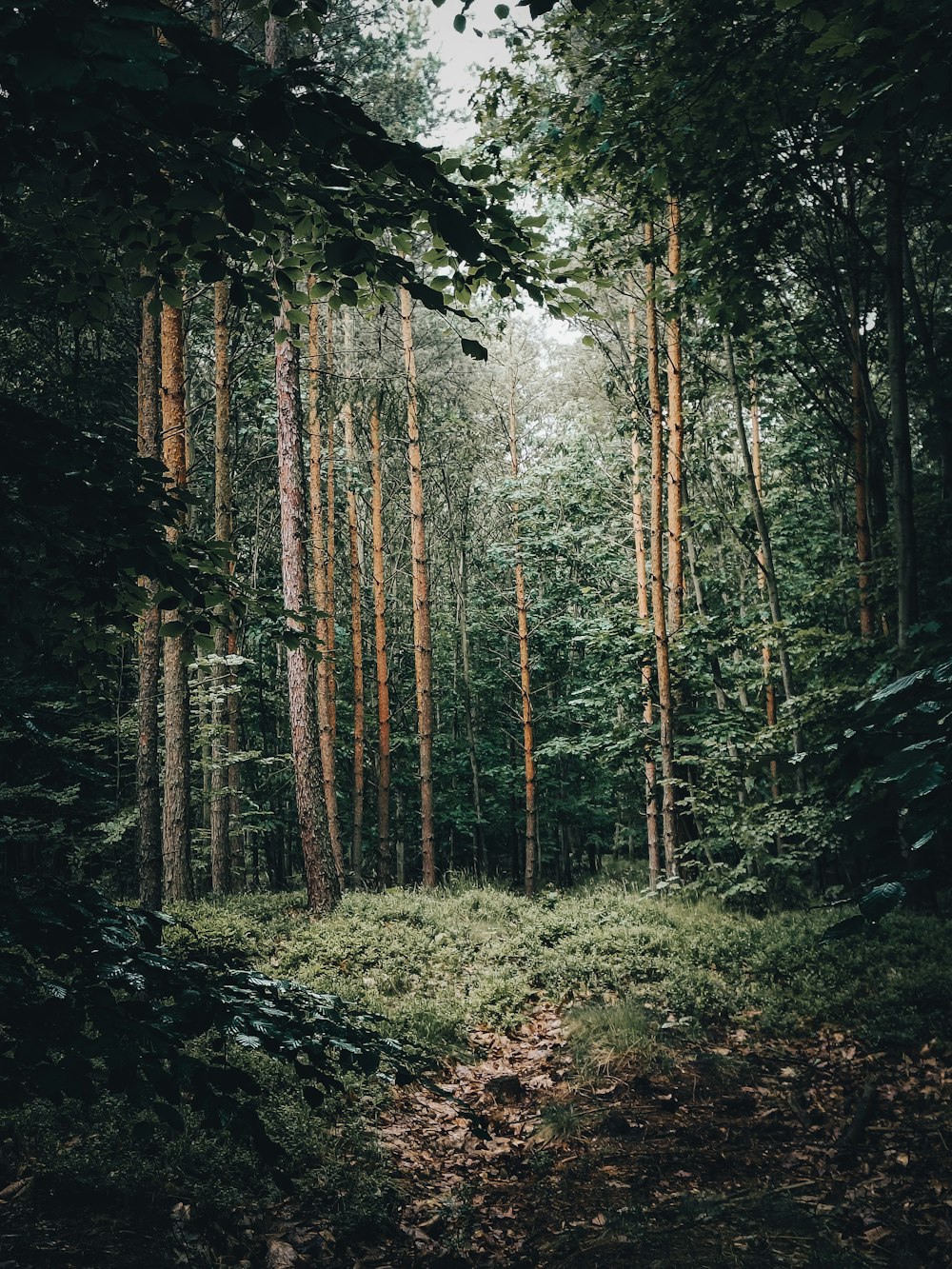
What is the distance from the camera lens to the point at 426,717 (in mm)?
14961

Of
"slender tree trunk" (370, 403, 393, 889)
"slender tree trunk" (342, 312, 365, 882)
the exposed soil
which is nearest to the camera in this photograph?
the exposed soil

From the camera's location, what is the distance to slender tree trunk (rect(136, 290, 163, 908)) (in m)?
7.95

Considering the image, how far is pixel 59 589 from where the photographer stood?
2711 mm

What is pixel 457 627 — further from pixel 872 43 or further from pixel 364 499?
pixel 872 43

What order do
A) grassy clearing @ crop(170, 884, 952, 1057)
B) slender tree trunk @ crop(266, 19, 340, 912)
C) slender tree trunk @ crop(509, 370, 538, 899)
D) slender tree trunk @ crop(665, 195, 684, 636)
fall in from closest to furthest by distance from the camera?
1. grassy clearing @ crop(170, 884, 952, 1057)
2. slender tree trunk @ crop(266, 19, 340, 912)
3. slender tree trunk @ crop(665, 195, 684, 636)
4. slender tree trunk @ crop(509, 370, 538, 899)

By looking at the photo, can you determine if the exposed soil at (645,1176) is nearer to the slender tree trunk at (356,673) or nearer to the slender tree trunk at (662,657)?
the slender tree trunk at (662,657)

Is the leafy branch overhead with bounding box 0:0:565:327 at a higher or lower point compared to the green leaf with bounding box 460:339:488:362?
higher

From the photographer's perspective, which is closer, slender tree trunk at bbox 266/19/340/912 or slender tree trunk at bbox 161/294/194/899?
slender tree trunk at bbox 161/294/194/899

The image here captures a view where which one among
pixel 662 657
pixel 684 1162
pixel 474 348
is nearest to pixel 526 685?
pixel 662 657

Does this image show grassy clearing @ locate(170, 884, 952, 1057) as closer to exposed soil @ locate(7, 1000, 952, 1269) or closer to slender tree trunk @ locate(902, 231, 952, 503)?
exposed soil @ locate(7, 1000, 952, 1269)

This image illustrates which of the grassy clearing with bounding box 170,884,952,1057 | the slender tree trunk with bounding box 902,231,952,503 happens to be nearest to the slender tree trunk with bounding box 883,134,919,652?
the slender tree trunk with bounding box 902,231,952,503

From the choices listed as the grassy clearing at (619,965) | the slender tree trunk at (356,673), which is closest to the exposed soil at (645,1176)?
the grassy clearing at (619,965)

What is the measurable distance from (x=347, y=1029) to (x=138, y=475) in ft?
6.69

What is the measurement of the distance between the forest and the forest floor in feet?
0.12
